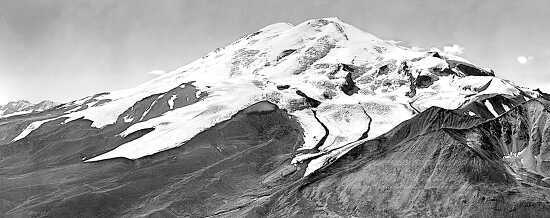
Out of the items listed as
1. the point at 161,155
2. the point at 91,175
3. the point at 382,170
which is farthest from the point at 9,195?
the point at 382,170

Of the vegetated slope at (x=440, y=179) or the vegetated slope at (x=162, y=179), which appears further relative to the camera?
the vegetated slope at (x=162, y=179)

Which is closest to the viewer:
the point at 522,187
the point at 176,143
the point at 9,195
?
the point at 522,187

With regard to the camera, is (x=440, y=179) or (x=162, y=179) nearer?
(x=440, y=179)

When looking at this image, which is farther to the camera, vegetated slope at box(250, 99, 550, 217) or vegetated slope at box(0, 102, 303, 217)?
vegetated slope at box(0, 102, 303, 217)

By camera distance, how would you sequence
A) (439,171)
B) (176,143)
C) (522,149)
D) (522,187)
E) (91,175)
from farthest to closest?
(176,143), (91,175), (522,149), (439,171), (522,187)

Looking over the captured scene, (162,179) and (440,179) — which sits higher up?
(162,179)

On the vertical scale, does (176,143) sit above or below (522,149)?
above

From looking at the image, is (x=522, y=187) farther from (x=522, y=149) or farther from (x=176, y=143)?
(x=176, y=143)

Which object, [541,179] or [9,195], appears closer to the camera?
[541,179]

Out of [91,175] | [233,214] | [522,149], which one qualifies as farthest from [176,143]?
[522,149]
